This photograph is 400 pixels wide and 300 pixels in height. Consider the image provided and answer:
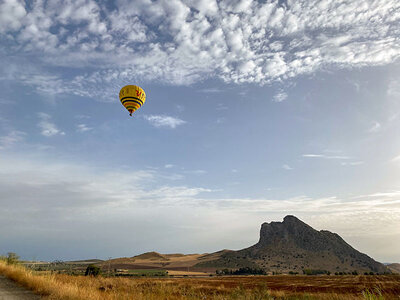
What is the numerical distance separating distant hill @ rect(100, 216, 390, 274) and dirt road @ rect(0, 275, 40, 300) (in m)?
118

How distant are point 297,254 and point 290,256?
4.32 metres

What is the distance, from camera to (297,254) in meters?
148

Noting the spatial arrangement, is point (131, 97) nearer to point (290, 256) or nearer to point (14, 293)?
point (14, 293)

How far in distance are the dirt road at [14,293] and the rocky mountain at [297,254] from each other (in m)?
122

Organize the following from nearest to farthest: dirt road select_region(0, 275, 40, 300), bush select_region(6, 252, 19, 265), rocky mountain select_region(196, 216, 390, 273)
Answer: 1. dirt road select_region(0, 275, 40, 300)
2. bush select_region(6, 252, 19, 265)
3. rocky mountain select_region(196, 216, 390, 273)

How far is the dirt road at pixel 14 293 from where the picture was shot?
35.3 feet

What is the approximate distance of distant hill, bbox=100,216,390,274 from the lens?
13262 centimetres

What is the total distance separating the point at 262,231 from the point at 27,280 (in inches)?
7349

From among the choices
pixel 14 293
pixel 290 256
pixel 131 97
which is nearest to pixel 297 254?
pixel 290 256

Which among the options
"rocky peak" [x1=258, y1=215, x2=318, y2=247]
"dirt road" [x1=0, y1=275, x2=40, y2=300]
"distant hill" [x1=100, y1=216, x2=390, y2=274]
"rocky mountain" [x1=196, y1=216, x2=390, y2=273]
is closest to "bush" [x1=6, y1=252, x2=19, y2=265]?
"dirt road" [x1=0, y1=275, x2=40, y2=300]

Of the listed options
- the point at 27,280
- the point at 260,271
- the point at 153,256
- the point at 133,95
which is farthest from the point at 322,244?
the point at 27,280

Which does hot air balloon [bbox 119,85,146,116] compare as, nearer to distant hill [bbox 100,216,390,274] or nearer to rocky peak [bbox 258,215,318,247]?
distant hill [bbox 100,216,390,274]

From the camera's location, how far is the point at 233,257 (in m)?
157

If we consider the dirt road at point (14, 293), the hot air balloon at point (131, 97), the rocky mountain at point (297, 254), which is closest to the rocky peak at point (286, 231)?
the rocky mountain at point (297, 254)
